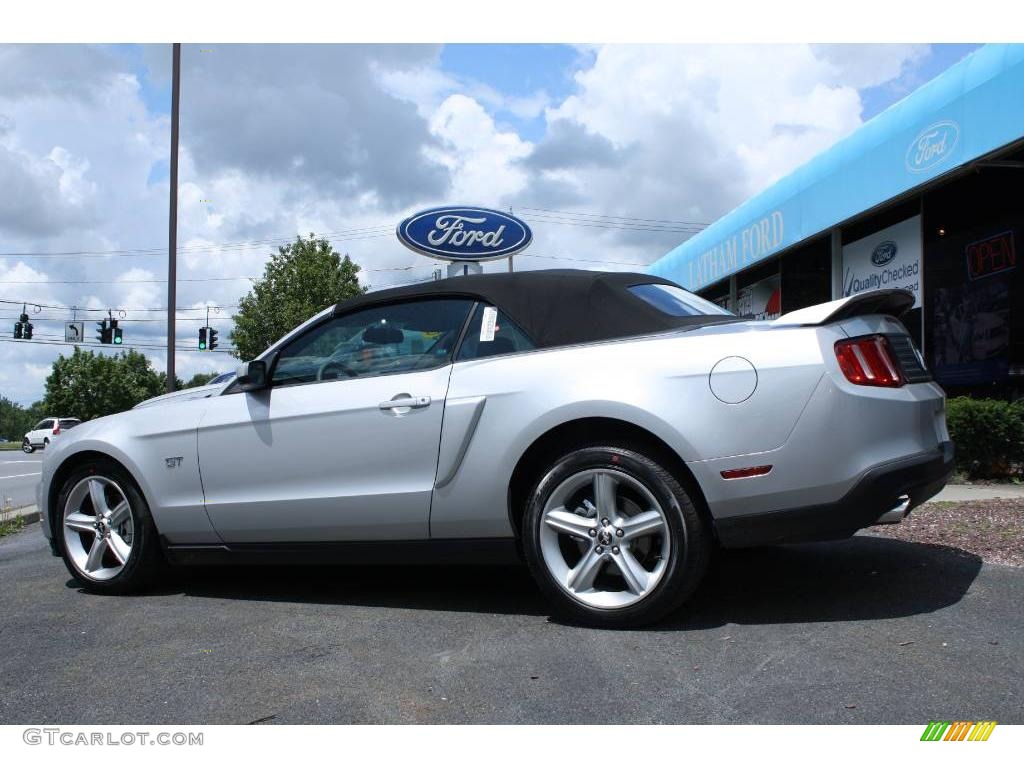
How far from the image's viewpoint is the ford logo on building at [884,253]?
35.2 feet

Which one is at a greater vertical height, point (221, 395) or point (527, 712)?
point (221, 395)

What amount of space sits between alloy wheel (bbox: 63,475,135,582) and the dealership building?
764cm

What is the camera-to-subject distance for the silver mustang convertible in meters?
3.07

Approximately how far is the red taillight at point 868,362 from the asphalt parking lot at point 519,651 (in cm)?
97

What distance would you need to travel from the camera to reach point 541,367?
3.46 m

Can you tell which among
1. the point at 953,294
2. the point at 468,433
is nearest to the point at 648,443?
Answer: the point at 468,433

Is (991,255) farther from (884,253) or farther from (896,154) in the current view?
(896,154)

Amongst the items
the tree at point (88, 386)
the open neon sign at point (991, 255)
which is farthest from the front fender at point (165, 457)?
the tree at point (88, 386)

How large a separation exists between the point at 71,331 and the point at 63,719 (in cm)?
4348

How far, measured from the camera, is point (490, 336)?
3.72 metres

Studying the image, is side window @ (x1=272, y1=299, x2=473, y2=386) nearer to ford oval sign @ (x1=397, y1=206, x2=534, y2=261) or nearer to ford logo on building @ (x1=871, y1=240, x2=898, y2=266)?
ford logo on building @ (x1=871, y1=240, x2=898, y2=266)

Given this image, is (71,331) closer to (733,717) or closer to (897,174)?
(897,174)

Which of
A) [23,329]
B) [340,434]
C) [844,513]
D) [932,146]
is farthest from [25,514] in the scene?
[23,329]

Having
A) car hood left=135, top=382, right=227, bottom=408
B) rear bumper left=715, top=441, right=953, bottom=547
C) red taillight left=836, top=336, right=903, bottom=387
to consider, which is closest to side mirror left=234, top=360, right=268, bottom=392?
car hood left=135, top=382, right=227, bottom=408
